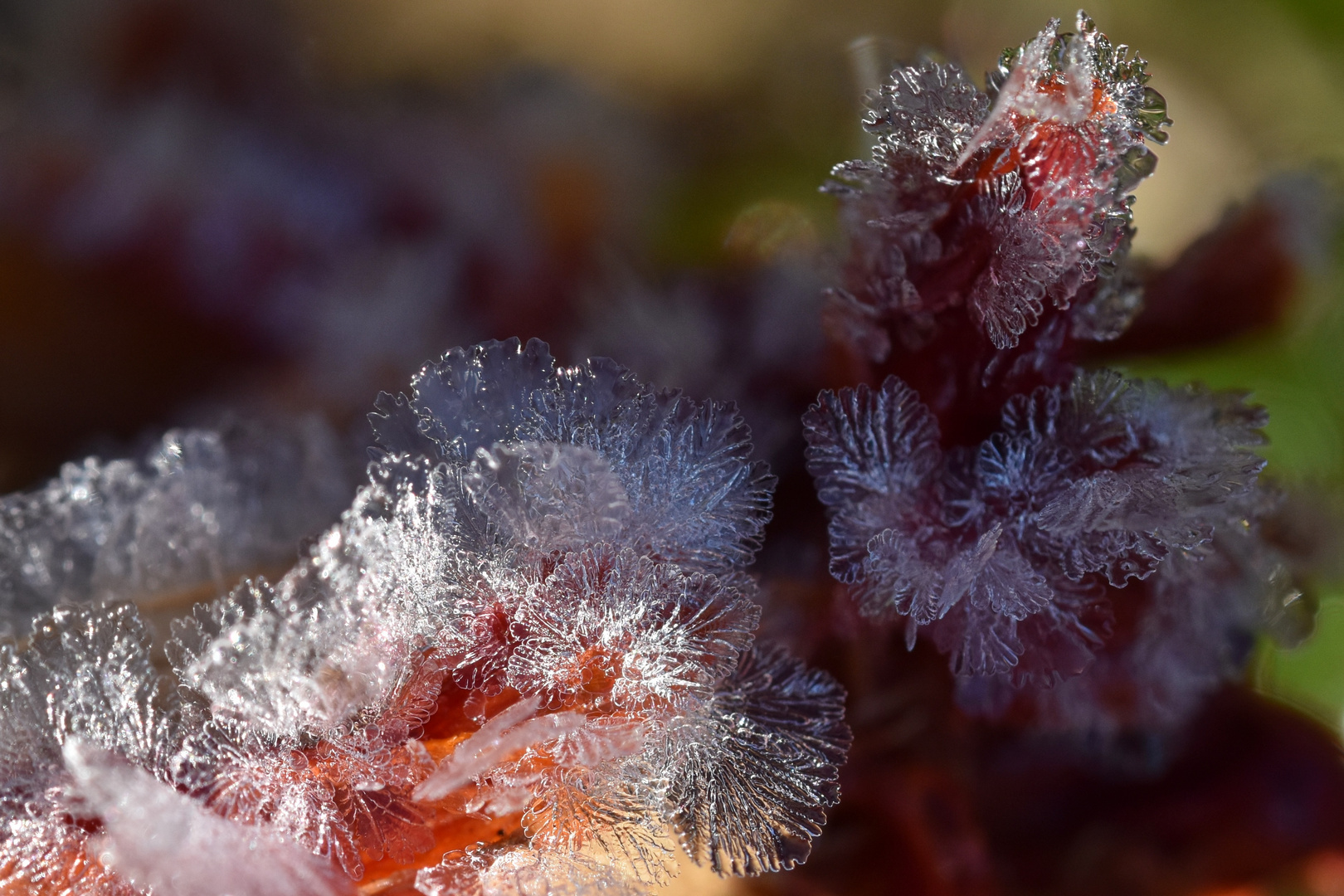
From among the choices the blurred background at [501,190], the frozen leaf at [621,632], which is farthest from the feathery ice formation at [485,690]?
the blurred background at [501,190]

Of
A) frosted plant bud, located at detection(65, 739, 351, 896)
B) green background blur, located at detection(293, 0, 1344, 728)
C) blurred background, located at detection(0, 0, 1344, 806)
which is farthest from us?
green background blur, located at detection(293, 0, 1344, 728)

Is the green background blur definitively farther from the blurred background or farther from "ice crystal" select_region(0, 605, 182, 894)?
"ice crystal" select_region(0, 605, 182, 894)

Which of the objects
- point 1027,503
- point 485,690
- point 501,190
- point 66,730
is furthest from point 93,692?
point 501,190

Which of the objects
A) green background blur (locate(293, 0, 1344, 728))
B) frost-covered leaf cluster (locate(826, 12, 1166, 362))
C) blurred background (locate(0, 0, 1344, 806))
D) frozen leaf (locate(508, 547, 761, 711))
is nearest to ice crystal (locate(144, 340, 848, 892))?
frozen leaf (locate(508, 547, 761, 711))

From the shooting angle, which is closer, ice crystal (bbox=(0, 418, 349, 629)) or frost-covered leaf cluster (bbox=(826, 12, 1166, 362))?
frost-covered leaf cluster (bbox=(826, 12, 1166, 362))

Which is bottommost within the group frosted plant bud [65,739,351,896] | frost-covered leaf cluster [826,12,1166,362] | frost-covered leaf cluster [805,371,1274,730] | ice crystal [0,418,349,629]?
frosted plant bud [65,739,351,896]

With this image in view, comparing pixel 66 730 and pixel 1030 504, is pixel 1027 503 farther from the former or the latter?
pixel 66 730
